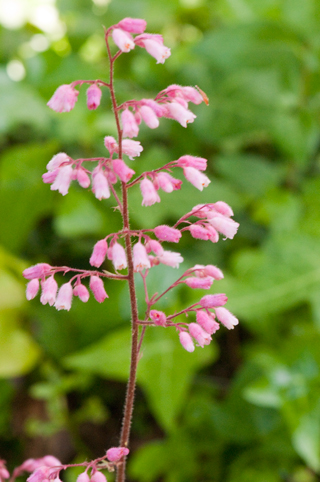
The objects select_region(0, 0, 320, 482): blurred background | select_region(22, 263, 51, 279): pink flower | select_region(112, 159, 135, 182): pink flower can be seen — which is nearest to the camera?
select_region(112, 159, 135, 182): pink flower

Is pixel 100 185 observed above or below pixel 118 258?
above

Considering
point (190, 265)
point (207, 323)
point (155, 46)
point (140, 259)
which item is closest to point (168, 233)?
point (140, 259)

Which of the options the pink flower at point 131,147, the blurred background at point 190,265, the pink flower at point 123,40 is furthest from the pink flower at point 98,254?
the blurred background at point 190,265

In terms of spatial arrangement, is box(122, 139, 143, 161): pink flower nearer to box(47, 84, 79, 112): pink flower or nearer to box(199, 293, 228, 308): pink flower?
box(47, 84, 79, 112): pink flower

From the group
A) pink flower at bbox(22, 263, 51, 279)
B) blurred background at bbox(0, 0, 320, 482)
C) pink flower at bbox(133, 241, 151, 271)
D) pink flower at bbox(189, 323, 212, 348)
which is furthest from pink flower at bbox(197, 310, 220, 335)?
blurred background at bbox(0, 0, 320, 482)

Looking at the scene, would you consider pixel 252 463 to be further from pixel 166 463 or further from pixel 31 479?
pixel 31 479

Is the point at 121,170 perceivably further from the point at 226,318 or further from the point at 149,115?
the point at 226,318
